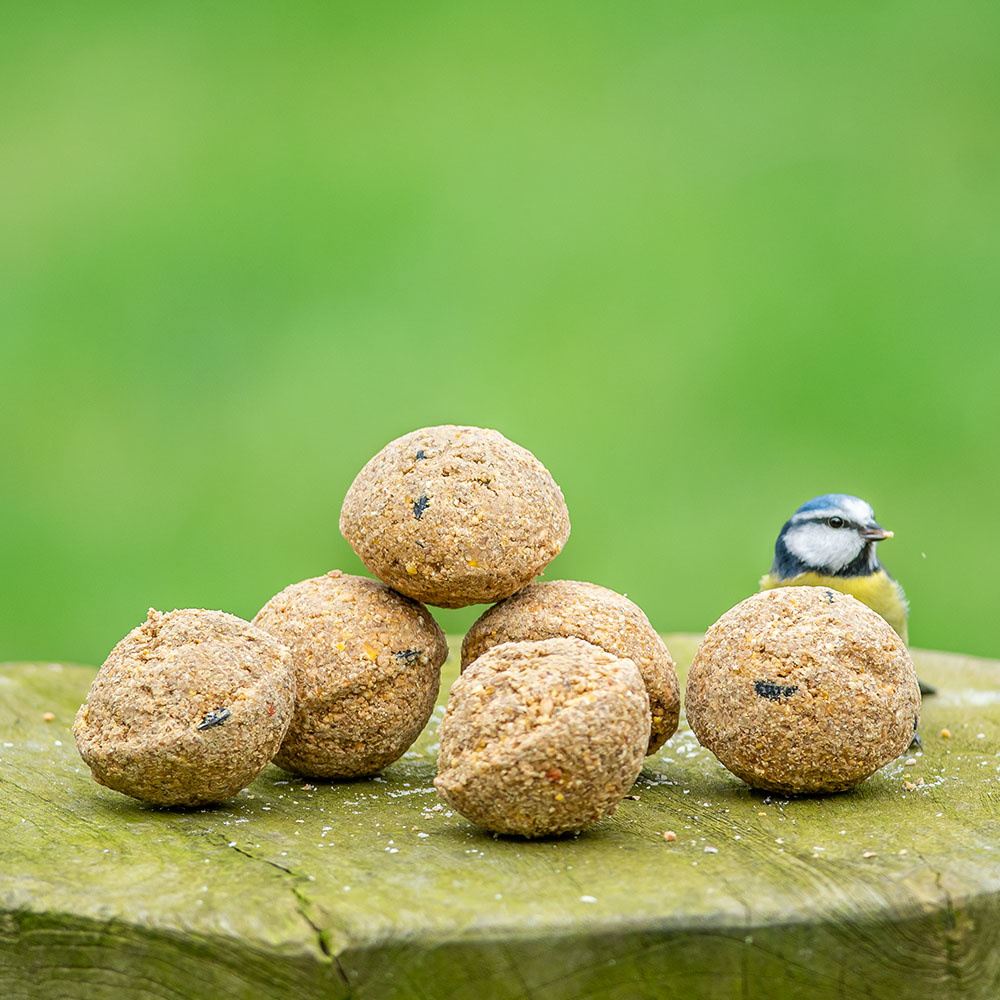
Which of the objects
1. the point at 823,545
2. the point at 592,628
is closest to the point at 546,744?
the point at 592,628

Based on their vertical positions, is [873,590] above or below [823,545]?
below

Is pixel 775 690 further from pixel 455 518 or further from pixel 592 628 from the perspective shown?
pixel 455 518

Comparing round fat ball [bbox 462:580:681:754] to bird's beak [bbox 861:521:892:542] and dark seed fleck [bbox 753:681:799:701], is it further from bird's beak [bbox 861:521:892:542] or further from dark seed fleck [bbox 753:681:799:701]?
bird's beak [bbox 861:521:892:542]

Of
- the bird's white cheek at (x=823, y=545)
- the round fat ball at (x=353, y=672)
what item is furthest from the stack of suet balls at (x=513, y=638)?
the bird's white cheek at (x=823, y=545)

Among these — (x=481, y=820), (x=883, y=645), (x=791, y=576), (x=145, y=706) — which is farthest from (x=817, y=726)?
(x=145, y=706)

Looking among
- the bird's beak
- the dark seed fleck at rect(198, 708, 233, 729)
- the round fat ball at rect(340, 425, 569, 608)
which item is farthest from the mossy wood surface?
the bird's beak

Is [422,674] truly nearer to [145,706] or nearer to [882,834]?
[145,706]
